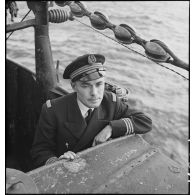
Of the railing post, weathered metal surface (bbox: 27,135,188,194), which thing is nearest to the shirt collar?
weathered metal surface (bbox: 27,135,188,194)

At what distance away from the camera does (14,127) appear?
3789 mm

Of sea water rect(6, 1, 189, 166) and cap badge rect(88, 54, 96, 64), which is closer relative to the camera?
cap badge rect(88, 54, 96, 64)

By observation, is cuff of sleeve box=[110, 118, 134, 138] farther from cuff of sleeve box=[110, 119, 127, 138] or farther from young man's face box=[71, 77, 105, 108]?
young man's face box=[71, 77, 105, 108]

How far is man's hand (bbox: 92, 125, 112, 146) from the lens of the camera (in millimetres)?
2076

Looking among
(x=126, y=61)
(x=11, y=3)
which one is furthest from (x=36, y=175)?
(x=126, y=61)

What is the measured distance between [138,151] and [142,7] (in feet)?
52.3

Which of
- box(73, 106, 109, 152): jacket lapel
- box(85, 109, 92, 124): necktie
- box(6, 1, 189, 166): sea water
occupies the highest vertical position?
box(85, 109, 92, 124): necktie

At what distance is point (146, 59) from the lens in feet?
32.3

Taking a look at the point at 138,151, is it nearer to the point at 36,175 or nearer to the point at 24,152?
the point at 36,175

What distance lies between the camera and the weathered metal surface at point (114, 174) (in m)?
1.44

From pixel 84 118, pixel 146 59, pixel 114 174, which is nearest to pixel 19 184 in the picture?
pixel 114 174

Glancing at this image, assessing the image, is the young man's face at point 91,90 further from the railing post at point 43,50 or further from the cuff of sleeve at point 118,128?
the railing post at point 43,50

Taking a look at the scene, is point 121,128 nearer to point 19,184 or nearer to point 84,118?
point 84,118

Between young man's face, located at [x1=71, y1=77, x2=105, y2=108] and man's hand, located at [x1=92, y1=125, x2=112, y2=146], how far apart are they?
0.20m
